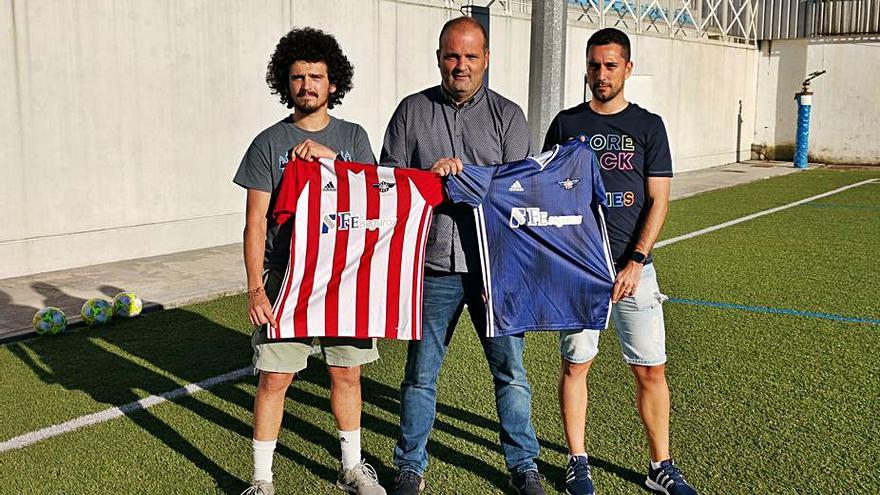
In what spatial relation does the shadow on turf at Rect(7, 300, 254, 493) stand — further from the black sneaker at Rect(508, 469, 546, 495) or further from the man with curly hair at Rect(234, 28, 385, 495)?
the black sneaker at Rect(508, 469, 546, 495)

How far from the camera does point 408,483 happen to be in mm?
3752

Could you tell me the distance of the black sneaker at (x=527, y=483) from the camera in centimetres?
372

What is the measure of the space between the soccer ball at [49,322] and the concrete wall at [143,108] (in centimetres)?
217

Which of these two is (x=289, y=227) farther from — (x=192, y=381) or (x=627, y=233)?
(x=192, y=381)

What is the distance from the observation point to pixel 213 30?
983 centimetres

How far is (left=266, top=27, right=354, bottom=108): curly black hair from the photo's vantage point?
356 cm

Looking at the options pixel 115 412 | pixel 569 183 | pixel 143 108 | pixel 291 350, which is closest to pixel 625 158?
pixel 569 183

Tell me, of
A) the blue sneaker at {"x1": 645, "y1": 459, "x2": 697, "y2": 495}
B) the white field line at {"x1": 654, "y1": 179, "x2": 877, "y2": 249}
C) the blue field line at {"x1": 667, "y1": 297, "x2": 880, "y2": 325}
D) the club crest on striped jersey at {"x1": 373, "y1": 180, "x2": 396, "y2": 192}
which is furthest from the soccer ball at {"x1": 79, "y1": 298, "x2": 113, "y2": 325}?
the white field line at {"x1": 654, "y1": 179, "x2": 877, "y2": 249}

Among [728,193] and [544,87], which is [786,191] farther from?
[544,87]

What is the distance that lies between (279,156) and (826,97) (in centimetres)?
2235

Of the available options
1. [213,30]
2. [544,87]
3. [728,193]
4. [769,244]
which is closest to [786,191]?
[728,193]

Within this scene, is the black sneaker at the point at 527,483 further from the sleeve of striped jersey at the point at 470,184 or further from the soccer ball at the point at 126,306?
the soccer ball at the point at 126,306

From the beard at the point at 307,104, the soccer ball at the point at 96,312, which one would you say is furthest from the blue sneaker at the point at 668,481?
the soccer ball at the point at 96,312

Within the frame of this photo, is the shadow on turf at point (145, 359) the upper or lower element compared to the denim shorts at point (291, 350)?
lower
